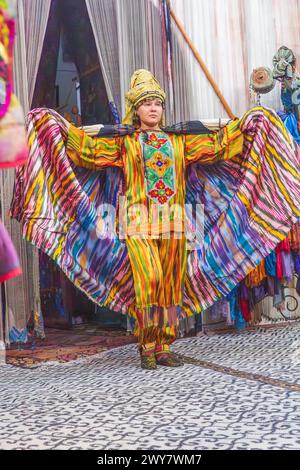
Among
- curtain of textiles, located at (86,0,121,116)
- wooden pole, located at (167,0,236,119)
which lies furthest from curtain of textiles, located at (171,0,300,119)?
curtain of textiles, located at (86,0,121,116)

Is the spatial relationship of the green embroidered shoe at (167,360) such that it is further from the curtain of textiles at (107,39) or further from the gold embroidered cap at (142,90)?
the curtain of textiles at (107,39)

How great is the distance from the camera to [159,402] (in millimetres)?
2939

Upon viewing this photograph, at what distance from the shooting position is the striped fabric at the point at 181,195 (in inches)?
156

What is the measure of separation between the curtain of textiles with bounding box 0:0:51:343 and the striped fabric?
2.32 feet

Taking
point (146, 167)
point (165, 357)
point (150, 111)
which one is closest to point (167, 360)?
point (165, 357)

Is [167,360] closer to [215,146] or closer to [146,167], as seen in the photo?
[146,167]

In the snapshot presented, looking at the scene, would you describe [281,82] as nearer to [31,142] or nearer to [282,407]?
[31,142]

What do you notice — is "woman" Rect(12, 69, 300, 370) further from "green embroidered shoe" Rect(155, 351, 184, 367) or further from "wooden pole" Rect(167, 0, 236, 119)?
"wooden pole" Rect(167, 0, 236, 119)

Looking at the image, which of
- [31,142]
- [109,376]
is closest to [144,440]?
[109,376]

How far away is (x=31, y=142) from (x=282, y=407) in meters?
2.13

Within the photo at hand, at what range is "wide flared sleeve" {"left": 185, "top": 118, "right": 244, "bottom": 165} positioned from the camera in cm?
416

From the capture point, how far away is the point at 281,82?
549 cm
